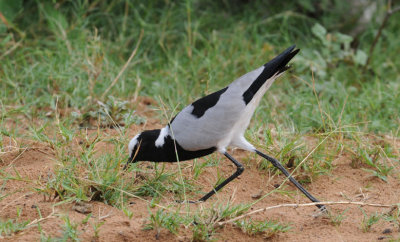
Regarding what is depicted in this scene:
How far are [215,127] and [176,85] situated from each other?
188 cm

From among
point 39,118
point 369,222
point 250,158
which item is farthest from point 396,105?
point 39,118

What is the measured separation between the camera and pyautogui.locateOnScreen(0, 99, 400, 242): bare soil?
3.02m

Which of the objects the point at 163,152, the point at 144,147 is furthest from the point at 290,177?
the point at 144,147

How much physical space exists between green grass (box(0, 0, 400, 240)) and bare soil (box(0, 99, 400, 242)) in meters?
0.06

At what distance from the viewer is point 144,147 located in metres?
3.77

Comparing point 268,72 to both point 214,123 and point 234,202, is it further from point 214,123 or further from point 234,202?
point 234,202

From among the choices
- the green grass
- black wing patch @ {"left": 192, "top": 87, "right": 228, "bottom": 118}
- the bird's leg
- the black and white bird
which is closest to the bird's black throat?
the black and white bird

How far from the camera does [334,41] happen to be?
20.8 feet

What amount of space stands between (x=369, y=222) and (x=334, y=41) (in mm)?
3507

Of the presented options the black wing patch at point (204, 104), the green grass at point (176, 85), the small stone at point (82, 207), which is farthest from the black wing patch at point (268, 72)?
the small stone at point (82, 207)

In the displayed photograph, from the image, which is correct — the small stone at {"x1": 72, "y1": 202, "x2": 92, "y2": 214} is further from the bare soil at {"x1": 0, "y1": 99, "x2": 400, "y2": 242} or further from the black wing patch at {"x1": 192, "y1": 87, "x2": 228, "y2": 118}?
the black wing patch at {"x1": 192, "y1": 87, "x2": 228, "y2": 118}

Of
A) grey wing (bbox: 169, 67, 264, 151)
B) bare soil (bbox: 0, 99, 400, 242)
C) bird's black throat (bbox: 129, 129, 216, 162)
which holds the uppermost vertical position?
grey wing (bbox: 169, 67, 264, 151)

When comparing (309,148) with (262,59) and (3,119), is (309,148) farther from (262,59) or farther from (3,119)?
(3,119)

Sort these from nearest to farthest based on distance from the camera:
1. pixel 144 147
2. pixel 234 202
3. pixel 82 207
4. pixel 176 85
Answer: pixel 82 207 < pixel 234 202 < pixel 144 147 < pixel 176 85
